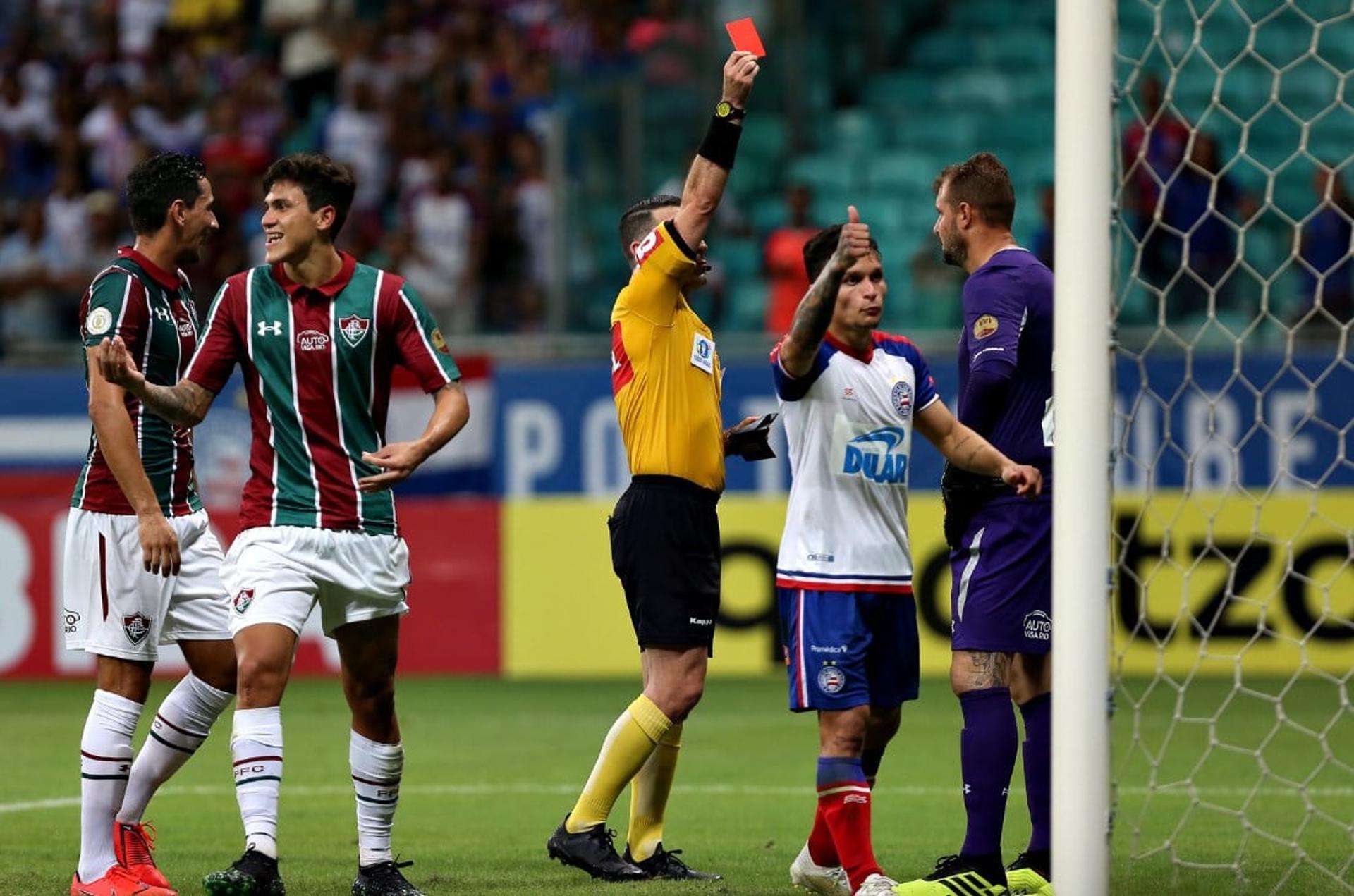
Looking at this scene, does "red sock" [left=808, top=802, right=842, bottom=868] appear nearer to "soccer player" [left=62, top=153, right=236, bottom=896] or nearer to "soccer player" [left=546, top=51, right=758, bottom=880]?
"soccer player" [left=546, top=51, right=758, bottom=880]

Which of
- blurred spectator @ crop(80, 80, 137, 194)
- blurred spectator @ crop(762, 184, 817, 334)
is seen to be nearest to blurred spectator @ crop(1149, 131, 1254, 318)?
blurred spectator @ crop(762, 184, 817, 334)

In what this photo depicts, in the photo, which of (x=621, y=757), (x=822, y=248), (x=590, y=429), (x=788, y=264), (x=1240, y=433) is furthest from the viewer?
(x=788, y=264)

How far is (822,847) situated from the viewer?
225 inches

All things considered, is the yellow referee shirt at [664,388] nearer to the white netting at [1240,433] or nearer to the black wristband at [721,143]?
the black wristband at [721,143]

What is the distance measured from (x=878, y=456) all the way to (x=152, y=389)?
6.79 ft

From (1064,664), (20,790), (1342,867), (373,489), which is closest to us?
(1064,664)

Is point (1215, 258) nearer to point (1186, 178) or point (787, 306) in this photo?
point (1186, 178)

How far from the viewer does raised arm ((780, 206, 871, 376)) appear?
524 centimetres

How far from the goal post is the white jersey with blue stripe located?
84cm

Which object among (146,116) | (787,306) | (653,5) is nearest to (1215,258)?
(787,306)

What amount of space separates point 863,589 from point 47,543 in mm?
8386

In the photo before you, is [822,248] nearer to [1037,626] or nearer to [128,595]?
[1037,626]

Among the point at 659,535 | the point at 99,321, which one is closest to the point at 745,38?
the point at 659,535

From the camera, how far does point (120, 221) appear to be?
49.3 feet
